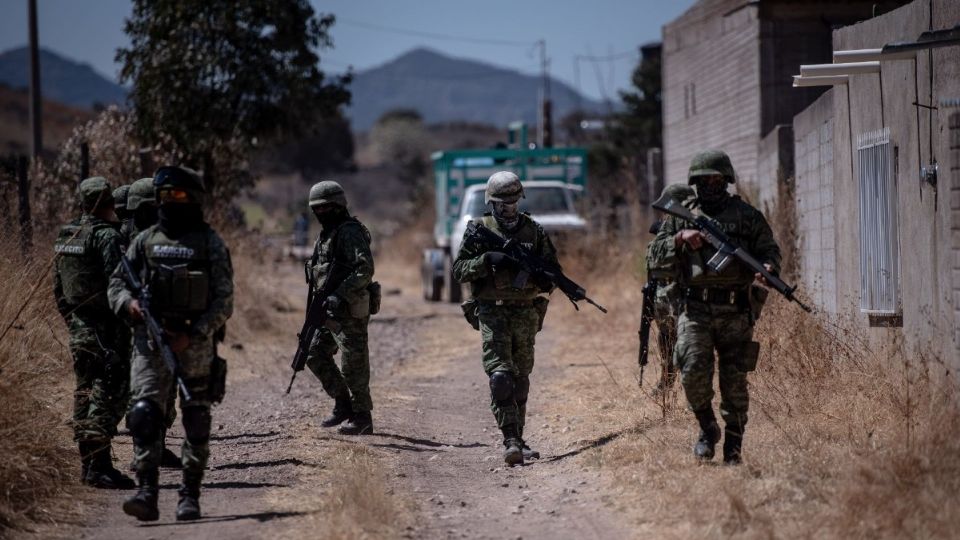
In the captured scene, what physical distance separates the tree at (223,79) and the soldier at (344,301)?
7.64m

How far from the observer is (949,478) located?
5.43m

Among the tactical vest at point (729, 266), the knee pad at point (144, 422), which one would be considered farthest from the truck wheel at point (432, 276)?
the knee pad at point (144, 422)

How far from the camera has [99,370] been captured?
273 inches

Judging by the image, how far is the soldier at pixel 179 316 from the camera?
598cm

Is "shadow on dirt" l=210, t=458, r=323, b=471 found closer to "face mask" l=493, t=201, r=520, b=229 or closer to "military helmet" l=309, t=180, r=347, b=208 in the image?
"military helmet" l=309, t=180, r=347, b=208

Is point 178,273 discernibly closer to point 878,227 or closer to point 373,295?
point 373,295

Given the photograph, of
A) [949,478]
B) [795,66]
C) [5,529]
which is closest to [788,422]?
[949,478]

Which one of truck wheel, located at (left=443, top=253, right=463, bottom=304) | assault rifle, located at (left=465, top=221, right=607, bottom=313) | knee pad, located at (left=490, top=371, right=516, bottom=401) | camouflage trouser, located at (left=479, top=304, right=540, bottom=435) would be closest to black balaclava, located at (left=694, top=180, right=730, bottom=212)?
assault rifle, located at (left=465, top=221, right=607, bottom=313)

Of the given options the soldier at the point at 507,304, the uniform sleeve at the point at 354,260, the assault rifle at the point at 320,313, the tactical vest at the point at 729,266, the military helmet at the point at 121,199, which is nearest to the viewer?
the tactical vest at the point at 729,266

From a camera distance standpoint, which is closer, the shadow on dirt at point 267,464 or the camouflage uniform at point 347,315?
the shadow on dirt at point 267,464

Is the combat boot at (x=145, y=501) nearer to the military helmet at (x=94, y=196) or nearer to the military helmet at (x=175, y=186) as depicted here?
the military helmet at (x=175, y=186)

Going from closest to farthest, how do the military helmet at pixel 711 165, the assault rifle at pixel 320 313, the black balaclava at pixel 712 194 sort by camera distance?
1. the military helmet at pixel 711 165
2. the black balaclava at pixel 712 194
3. the assault rifle at pixel 320 313

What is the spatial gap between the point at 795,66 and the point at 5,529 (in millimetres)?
13813

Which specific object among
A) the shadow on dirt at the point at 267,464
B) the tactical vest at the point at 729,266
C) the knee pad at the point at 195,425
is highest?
the tactical vest at the point at 729,266
